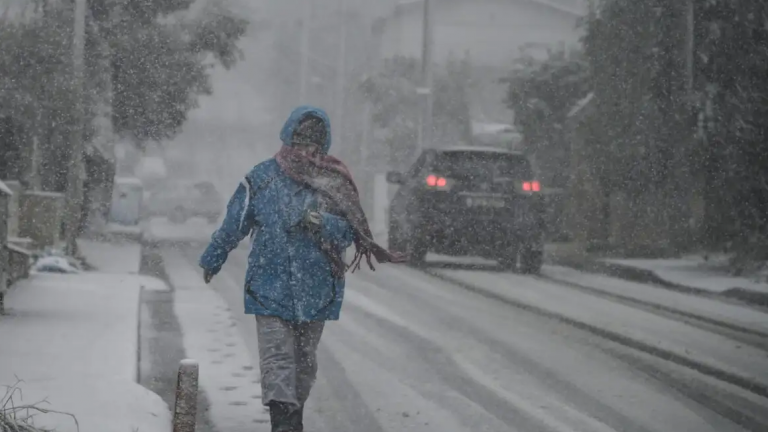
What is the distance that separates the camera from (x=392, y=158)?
133ft

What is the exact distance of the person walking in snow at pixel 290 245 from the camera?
20.1ft

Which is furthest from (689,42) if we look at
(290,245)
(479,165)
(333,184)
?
(290,245)

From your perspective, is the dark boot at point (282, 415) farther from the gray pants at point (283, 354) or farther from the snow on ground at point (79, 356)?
the snow on ground at point (79, 356)

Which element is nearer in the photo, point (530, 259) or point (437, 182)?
point (530, 259)

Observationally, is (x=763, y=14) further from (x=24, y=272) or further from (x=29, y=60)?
(x=29, y=60)

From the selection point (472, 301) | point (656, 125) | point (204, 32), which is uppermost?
point (204, 32)

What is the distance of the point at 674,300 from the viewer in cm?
1474

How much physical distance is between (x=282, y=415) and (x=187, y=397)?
0.54m

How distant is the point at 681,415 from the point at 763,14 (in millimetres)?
6548

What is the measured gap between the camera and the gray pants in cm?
Answer: 607

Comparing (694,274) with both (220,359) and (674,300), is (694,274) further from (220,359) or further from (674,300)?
(220,359)

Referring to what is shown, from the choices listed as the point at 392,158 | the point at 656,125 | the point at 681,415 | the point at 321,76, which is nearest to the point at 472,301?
the point at 656,125

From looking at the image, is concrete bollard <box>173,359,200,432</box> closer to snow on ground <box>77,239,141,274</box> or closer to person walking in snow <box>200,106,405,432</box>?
person walking in snow <box>200,106,405,432</box>

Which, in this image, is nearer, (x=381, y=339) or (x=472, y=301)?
(x=381, y=339)
